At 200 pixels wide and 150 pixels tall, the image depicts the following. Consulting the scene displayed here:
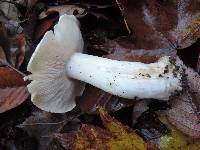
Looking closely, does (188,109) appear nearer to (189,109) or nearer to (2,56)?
(189,109)

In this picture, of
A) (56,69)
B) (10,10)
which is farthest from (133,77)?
(10,10)

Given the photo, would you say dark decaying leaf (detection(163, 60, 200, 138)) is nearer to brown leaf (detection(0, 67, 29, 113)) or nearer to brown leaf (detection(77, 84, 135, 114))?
brown leaf (detection(77, 84, 135, 114))

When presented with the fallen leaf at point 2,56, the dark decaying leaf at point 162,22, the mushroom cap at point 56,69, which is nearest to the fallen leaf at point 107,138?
the mushroom cap at point 56,69

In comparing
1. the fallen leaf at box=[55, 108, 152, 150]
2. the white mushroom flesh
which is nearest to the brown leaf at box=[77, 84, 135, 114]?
the white mushroom flesh

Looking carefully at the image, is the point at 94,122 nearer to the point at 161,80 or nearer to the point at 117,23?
the point at 161,80

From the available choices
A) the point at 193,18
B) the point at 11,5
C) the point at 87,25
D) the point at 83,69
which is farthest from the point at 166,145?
the point at 11,5
